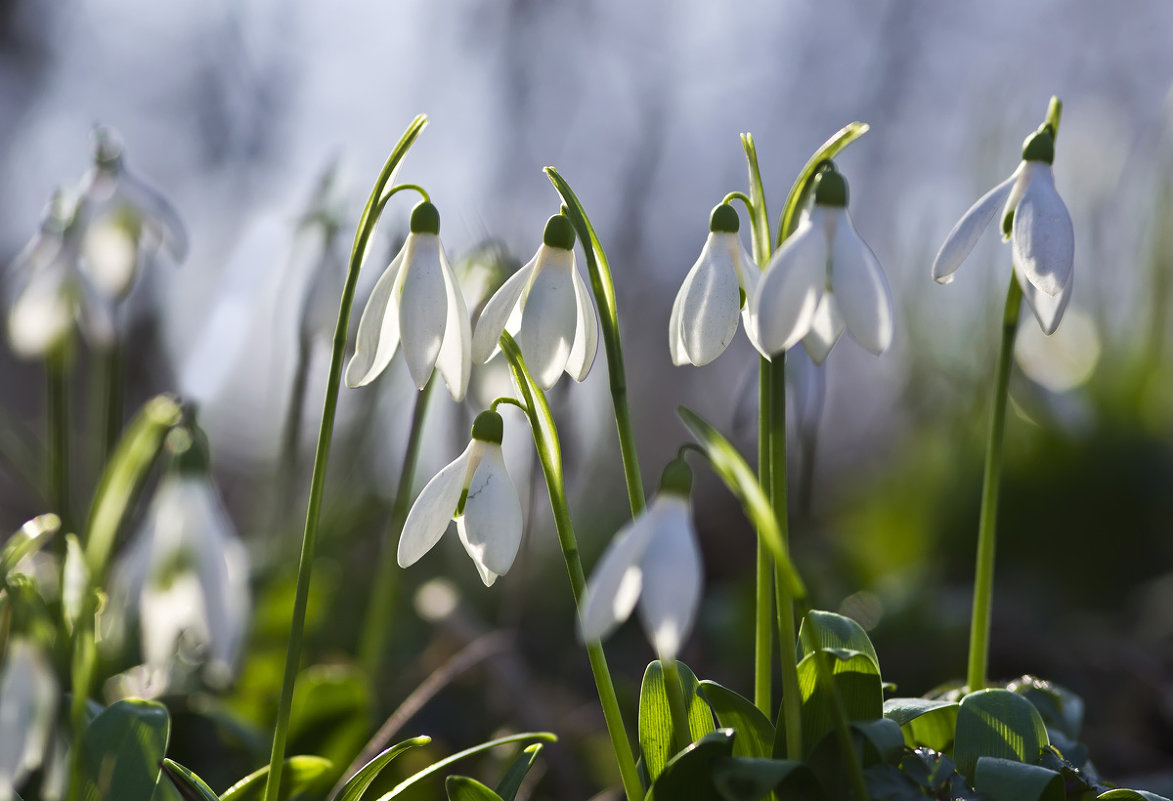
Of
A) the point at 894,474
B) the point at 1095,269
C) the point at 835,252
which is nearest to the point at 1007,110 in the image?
the point at 1095,269

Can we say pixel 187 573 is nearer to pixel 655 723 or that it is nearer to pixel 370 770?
pixel 370 770

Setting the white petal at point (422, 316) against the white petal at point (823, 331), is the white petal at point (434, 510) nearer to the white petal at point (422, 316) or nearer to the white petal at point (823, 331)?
the white petal at point (422, 316)

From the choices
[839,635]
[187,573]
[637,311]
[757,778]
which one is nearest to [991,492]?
[839,635]

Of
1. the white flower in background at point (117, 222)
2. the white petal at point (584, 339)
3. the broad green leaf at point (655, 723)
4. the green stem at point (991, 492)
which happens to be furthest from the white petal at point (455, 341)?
the white flower in background at point (117, 222)

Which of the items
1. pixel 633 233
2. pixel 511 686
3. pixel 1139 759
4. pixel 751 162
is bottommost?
→ pixel 1139 759

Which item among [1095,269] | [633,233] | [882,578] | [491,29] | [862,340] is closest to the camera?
[862,340]

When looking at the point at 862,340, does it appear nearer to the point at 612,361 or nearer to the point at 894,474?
the point at 612,361

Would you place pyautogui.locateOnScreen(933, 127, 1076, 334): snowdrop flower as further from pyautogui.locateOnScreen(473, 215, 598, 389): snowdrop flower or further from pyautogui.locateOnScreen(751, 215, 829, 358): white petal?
pyautogui.locateOnScreen(473, 215, 598, 389): snowdrop flower

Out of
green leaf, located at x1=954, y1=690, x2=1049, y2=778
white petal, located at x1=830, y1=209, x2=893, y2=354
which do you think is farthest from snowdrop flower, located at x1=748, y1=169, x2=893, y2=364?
green leaf, located at x1=954, y1=690, x2=1049, y2=778
